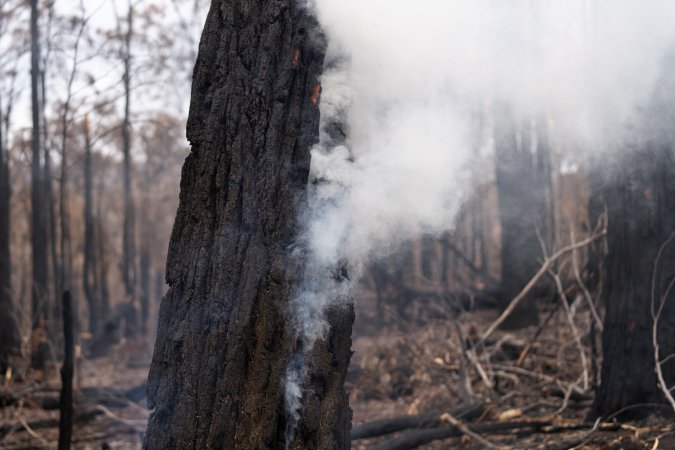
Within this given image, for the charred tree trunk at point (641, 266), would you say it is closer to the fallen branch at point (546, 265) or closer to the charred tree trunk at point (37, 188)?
the fallen branch at point (546, 265)

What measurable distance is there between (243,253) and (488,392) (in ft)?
16.0

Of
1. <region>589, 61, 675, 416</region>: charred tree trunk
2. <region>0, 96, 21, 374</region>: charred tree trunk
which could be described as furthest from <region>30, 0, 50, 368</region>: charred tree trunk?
<region>589, 61, 675, 416</region>: charred tree trunk

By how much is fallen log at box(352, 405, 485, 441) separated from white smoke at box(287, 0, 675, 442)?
6.66 ft

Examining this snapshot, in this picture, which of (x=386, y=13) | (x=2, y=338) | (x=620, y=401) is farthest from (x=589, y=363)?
Result: (x=2, y=338)

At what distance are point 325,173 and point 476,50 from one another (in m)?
2.47

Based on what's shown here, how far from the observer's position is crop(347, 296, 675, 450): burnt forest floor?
5.17 m

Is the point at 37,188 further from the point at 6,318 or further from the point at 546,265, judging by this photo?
the point at 546,265

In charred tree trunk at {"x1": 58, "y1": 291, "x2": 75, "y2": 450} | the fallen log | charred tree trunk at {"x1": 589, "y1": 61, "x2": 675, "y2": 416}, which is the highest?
charred tree trunk at {"x1": 589, "y1": 61, "x2": 675, "y2": 416}

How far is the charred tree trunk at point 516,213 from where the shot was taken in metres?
10.9

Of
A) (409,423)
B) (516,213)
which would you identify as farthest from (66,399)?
(516,213)

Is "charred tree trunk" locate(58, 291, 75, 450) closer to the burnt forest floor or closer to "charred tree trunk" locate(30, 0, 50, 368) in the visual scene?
the burnt forest floor

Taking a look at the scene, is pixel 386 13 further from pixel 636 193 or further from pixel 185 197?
pixel 636 193

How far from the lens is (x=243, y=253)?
3.27 metres

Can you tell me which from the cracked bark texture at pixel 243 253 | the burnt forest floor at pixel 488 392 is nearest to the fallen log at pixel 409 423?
the burnt forest floor at pixel 488 392
